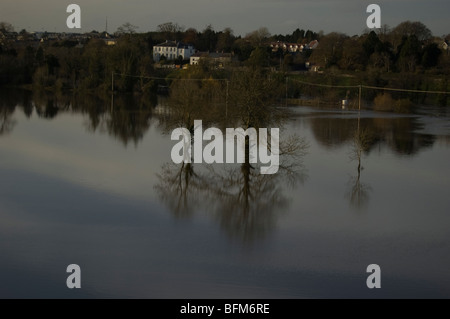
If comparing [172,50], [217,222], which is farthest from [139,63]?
[217,222]

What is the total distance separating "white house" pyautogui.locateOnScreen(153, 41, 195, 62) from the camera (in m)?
68.4

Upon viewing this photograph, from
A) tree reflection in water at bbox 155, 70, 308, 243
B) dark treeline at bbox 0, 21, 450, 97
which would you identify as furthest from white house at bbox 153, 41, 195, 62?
tree reflection in water at bbox 155, 70, 308, 243

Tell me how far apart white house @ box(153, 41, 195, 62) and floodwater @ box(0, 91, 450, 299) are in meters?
48.8

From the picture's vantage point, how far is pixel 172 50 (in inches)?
2734

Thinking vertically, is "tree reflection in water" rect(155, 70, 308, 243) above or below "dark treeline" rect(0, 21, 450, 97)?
below

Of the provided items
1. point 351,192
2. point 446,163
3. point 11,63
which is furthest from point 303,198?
point 11,63

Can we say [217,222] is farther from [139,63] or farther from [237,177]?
[139,63]

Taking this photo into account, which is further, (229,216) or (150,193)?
(150,193)

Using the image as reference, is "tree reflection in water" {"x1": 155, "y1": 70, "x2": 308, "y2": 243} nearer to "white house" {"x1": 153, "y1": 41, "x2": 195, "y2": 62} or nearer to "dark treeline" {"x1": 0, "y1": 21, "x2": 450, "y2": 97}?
"dark treeline" {"x1": 0, "y1": 21, "x2": 450, "y2": 97}

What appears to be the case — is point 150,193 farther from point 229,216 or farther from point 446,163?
point 446,163

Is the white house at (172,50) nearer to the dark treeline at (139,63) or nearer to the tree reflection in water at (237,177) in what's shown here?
the dark treeline at (139,63)

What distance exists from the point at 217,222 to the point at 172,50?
197ft
